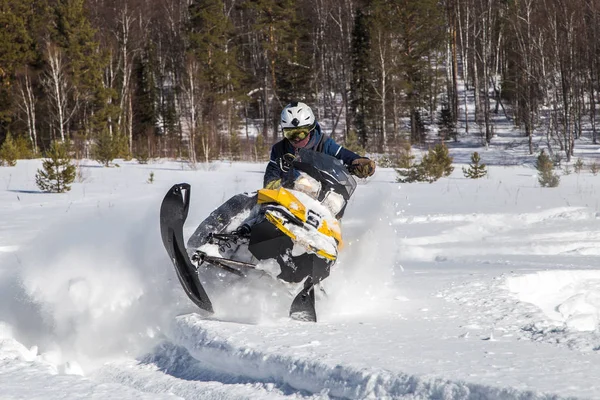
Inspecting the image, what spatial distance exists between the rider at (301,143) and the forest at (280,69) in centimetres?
2174

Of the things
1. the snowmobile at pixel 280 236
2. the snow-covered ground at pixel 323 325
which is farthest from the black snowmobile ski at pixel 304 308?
the snow-covered ground at pixel 323 325

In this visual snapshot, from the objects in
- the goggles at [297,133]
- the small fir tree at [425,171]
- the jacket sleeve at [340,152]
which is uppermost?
the goggles at [297,133]

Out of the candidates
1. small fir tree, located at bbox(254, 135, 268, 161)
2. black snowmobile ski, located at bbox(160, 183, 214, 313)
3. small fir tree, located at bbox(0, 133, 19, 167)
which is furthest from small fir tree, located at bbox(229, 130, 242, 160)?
black snowmobile ski, located at bbox(160, 183, 214, 313)

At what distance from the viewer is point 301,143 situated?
6.61 m

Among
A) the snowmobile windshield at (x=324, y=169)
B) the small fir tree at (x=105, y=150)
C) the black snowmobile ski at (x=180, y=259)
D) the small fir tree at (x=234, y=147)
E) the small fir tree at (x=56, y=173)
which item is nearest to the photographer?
the black snowmobile ski at (x=180, y=259)

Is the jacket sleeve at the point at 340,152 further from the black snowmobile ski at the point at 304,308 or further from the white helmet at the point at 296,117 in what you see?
the black snowmobile ski at the point at 304,308

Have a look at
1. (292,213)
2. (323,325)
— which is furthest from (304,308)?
(292,213)

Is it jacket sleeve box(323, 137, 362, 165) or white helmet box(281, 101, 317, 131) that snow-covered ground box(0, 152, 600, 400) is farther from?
white helmet box(281, 101, 317, 131)

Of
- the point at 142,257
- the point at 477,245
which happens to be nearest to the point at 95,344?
the point at 142,257

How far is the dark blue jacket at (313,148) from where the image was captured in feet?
21.3

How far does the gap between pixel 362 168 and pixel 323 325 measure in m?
1.76

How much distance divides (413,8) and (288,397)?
40283mm

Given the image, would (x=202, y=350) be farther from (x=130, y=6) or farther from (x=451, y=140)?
(x=130, y=6)

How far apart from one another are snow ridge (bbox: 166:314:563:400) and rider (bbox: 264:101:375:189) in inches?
81.5
